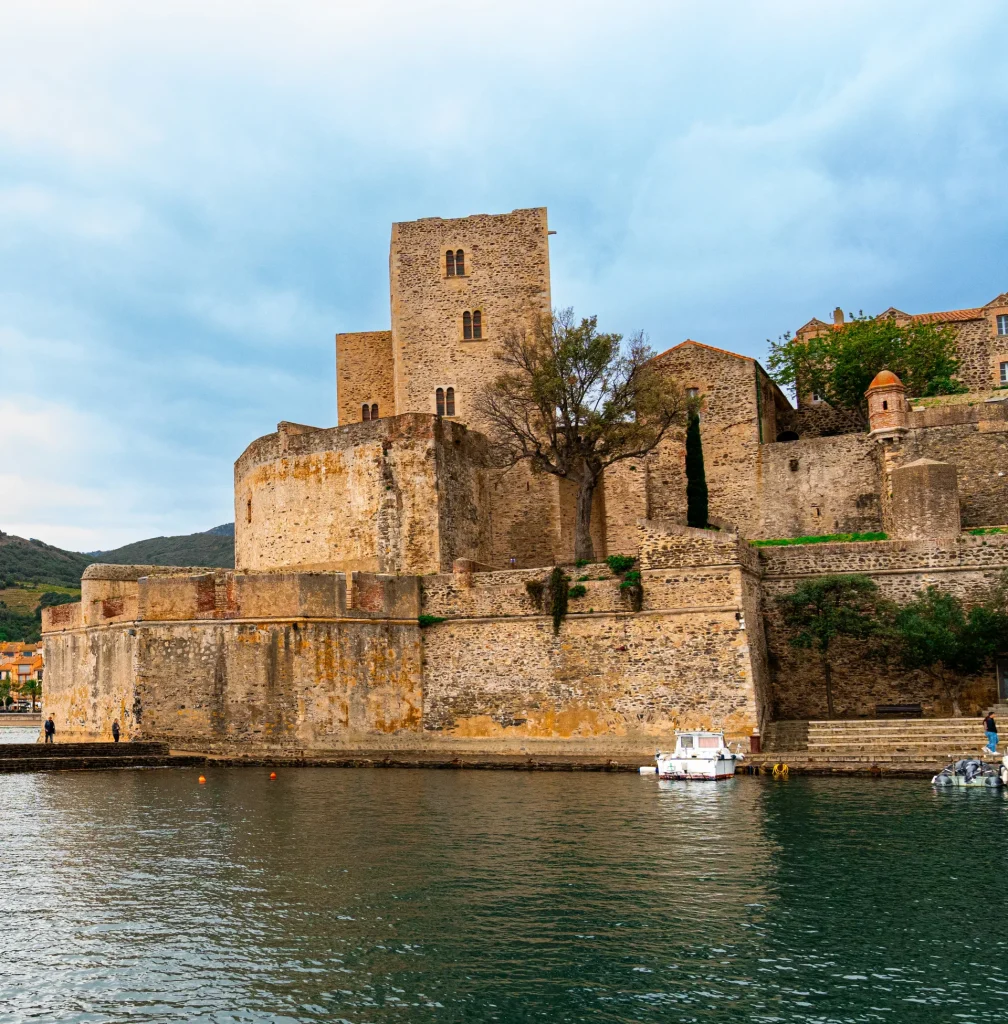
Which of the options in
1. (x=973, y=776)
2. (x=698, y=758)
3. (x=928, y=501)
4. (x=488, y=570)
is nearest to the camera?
(x=973, y=776)

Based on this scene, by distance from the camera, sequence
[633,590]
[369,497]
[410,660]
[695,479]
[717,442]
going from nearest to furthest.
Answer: [633,590], [410,660], [369,497], [695,479], [717,442]

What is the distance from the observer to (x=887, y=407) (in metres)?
33.4

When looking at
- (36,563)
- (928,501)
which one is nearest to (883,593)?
(928,501)

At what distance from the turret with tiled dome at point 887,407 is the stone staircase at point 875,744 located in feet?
34.4

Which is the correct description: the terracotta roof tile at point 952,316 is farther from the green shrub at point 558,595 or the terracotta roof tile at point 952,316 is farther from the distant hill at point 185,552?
the distant hill at point 185,552

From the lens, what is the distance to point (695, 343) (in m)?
38.0

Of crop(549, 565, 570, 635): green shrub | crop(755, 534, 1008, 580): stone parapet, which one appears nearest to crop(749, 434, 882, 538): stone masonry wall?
crop(755, 534, 1008, 580): stone parapet

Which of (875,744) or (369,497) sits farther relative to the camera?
(369,497)

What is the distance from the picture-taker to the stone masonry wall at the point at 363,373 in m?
42.2

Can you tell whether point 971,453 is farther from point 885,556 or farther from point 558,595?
point 558,595

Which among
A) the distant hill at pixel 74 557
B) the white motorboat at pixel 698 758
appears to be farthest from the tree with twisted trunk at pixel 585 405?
the distant hill at pixel 74 557

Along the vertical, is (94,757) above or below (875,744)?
above

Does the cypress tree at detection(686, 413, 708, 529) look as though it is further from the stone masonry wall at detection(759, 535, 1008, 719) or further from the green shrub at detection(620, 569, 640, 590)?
the green shrub at detection(620, 569, 640, 590)

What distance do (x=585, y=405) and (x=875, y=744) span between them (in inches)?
492
